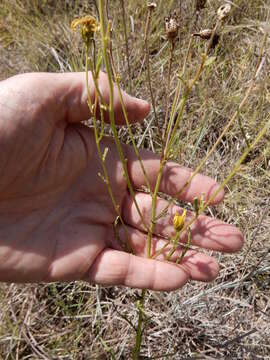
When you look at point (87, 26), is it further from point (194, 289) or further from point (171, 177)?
point (194, 289)

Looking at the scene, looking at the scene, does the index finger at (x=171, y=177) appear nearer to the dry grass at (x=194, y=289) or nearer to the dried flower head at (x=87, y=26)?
the dry grass at (x=194, y=289)

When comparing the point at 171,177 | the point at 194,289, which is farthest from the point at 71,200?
the point at 194,289

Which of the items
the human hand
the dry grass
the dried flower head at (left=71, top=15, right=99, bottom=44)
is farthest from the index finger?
the dried flower head at (left=71, top=15, right=99, bottom=44)

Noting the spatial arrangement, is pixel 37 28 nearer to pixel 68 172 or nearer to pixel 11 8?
pixel 11 8

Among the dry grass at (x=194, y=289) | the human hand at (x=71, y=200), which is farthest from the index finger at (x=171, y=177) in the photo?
the dry grass at (x=194, y=289)

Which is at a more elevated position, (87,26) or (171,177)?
(87,26)

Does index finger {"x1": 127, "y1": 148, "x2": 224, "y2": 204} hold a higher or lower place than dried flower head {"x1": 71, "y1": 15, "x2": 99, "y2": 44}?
lower

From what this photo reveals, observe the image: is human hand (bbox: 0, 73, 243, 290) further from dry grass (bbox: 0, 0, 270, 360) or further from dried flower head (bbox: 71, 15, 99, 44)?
dried flower head (bbox: 71, 15, 99, 44)
